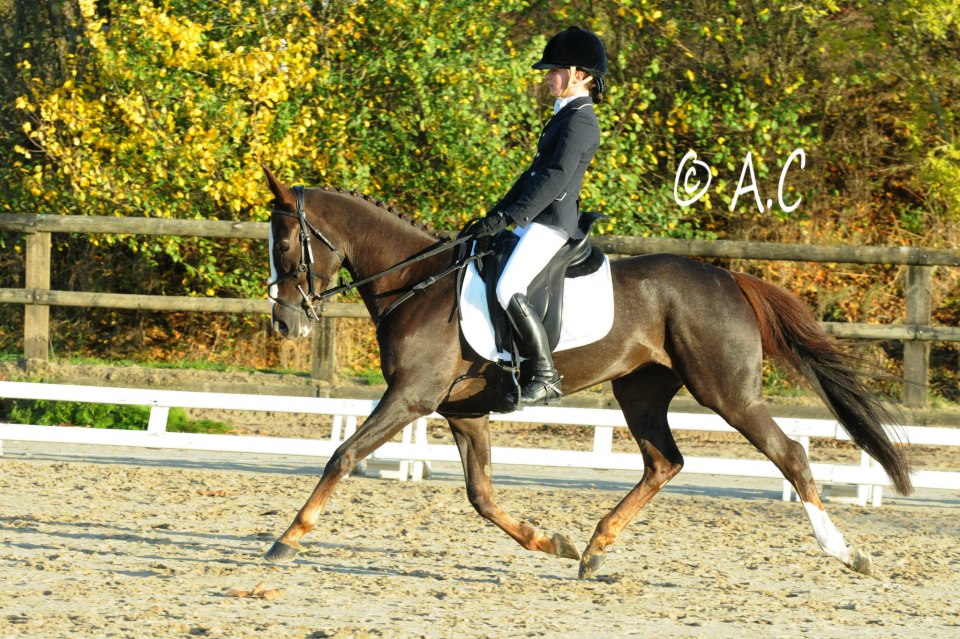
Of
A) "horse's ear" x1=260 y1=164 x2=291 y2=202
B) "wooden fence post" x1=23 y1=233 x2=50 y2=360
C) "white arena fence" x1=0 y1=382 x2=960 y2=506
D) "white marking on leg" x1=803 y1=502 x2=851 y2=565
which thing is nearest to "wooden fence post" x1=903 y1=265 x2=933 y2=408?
"white arena fence" x1=0 y1=382 x2=960 y2=506

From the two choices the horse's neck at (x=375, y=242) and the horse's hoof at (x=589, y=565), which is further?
the horse's neck at (x=375, y=242)

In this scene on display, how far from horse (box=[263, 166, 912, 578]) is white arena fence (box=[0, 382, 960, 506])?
2.02m

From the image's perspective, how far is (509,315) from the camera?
566 cm

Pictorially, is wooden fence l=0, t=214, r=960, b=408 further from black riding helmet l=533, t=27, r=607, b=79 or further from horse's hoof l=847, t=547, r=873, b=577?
horse's hoof l=847, t=547, r=873, b=577

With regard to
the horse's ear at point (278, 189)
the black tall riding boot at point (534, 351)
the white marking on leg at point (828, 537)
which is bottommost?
the white marking on leg at point (828, 537)

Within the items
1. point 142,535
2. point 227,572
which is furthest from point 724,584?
point 142,535

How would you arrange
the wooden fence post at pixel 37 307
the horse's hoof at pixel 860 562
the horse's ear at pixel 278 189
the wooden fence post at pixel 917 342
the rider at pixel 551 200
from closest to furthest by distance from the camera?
the horse's hoof at pixel 860 562
the rider at pixel 551 200
the horse's ear at pixel 278 189
the wooden fence post at pixel 917 342
the wooden fence post at pixel 37 307

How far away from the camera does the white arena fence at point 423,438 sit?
818 cm

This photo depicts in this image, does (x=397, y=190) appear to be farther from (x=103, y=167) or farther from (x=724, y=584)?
(x=724, y=584)

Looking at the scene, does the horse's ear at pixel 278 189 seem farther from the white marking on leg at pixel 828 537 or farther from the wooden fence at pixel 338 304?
the wooden fence at pixel 338 304

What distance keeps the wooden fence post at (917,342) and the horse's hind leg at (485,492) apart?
574 cm

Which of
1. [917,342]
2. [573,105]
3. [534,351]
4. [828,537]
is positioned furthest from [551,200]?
[917,342]

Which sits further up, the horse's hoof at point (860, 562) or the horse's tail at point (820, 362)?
the horse's tail at point (820, 362)

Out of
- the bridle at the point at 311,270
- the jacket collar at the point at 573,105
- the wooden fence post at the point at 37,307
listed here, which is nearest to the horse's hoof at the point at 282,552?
the bridle at the point at 311,270
